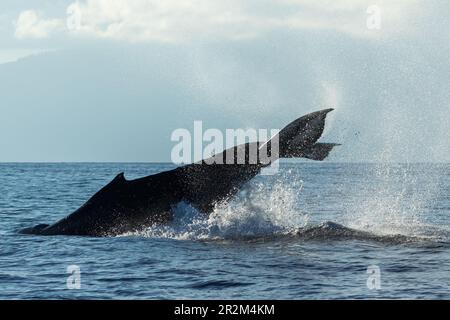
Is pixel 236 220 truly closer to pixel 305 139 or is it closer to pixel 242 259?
pixel 305 139

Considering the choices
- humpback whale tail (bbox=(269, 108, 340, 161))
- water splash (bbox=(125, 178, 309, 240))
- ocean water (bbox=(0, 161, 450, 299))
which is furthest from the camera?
water splash (bbox=(125, 178, 309, 240))

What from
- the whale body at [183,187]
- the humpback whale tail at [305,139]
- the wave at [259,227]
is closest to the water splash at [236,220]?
the wave at [259,227]

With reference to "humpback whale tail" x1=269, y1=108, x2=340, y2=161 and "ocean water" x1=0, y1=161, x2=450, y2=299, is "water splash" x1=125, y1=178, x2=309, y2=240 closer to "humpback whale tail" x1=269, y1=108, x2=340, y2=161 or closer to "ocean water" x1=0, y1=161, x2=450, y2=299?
"ocean water" x1=0, y1=161, x2=450, y2=299

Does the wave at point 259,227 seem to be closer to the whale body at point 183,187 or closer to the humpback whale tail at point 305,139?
the whale body at point 183,187

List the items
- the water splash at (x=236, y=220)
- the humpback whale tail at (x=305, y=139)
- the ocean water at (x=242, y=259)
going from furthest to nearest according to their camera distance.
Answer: the water splash at (x=236, y=220) → the humpback whale tail at (x=305, y=139) → the ocean water at (x=242, y=259)

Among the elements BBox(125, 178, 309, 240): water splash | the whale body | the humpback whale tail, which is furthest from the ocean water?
the humpback whale tail

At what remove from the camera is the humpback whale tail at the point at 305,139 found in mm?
16797

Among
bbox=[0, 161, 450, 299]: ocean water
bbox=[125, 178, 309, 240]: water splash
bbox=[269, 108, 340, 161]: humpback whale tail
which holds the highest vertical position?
bbox=[269, 108, 340, 161]: humpback whale tail

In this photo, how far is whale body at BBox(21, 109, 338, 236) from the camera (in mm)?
16844

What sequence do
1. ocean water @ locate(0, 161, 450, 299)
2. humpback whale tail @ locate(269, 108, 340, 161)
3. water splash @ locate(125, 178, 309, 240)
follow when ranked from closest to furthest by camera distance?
ocean water @ locate(0, 161, 450, 299), humpback whale tail @ locate(269, 108, 340, 161), water splash @ locate(125, 178, 309, 240)

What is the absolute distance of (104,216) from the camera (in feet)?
56.7

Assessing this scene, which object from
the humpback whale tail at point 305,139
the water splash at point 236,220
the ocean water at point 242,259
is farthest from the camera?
the water splash at point 236,220
